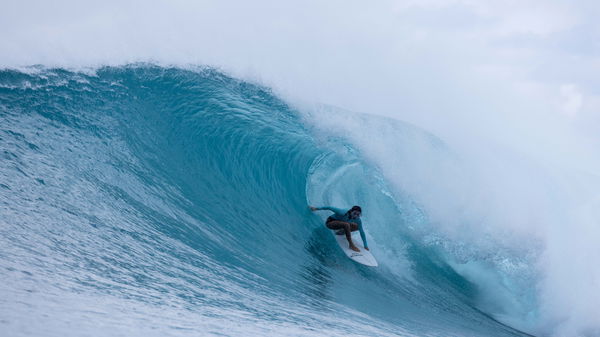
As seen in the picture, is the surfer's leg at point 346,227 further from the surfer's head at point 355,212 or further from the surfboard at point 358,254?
the surfer's head at point 355,212

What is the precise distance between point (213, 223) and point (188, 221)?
397mm

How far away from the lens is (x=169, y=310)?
3721 mm

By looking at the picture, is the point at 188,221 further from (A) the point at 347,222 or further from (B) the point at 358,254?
(B) the point at 358,254

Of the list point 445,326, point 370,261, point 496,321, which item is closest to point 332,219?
point 370,261

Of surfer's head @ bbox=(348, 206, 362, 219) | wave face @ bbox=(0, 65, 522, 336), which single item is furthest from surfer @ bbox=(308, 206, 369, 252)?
wave face @ bbox=(0, 65, 522, 336)

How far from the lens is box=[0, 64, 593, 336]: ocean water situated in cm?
377

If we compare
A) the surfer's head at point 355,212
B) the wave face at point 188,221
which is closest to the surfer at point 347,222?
the surfer's head at point 355,212

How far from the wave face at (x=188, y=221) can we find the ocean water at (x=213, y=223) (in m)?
0.02

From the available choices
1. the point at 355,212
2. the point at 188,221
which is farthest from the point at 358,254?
the point at 188,221

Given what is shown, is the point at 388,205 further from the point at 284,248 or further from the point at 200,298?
the point at 200,298

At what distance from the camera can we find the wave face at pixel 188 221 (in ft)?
12.1

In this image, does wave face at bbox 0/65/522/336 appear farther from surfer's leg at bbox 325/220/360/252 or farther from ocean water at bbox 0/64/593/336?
surfer's leg at bbox 325/220/360/252

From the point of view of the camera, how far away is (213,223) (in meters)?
6.25

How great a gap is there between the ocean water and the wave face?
0.02 metres
